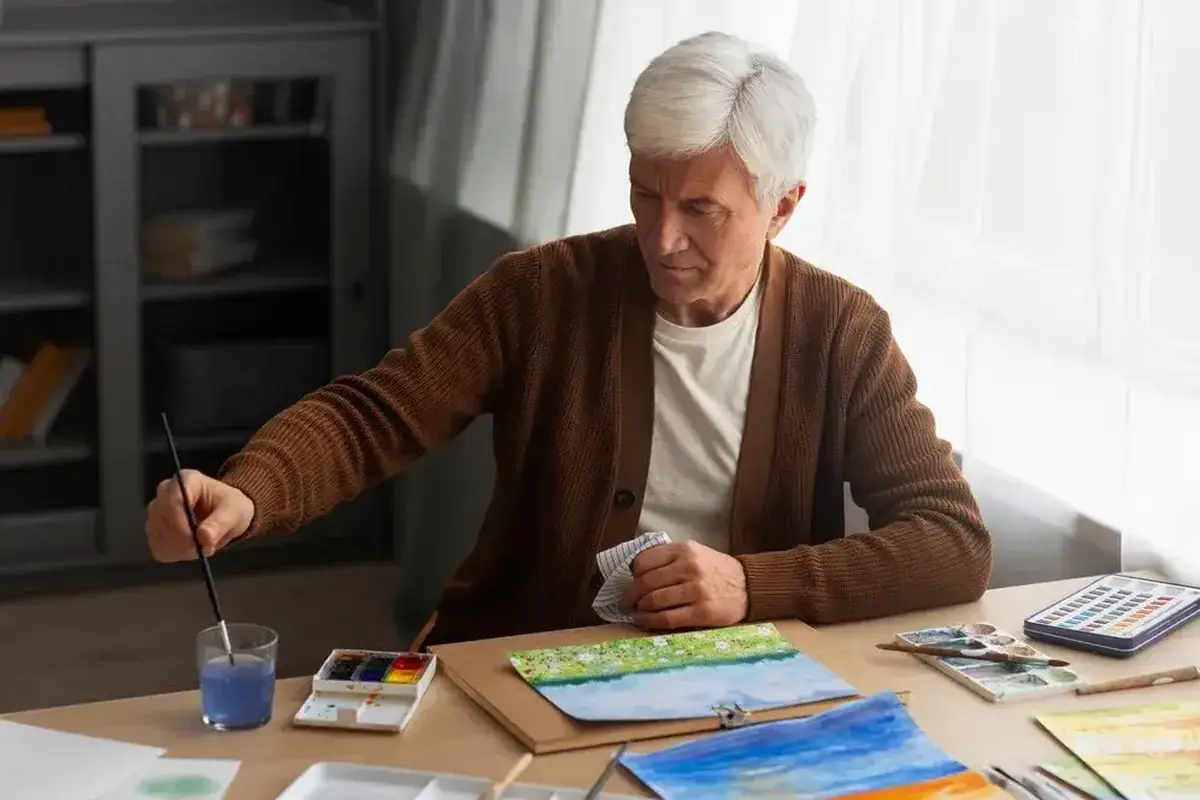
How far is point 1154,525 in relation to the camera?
6.41 ft

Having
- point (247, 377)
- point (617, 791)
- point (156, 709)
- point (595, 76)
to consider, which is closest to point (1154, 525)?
point (617, 791)

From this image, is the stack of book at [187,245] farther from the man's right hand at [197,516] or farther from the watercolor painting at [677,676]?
the watercolor painting at [677,676]

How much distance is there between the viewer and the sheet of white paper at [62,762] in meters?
1.41

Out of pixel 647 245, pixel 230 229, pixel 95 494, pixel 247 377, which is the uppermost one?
pixel 647 245

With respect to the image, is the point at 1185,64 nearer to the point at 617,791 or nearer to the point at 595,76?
the point at 617,791

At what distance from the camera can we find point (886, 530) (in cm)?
190

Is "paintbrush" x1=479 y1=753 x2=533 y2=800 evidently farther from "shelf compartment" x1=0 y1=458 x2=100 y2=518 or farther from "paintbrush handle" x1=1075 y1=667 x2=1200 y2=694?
"shelf compartment" x1=0 y1=458 x2=100 y2=518

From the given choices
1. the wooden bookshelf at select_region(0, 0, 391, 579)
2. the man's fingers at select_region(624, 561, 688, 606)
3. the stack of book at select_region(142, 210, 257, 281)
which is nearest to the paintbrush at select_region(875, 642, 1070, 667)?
the man's fingers at select_region(624, 561, 688, 606)

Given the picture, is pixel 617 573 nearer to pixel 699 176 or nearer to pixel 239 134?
pixel 699 176

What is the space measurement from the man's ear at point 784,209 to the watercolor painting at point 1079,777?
2.50 feet

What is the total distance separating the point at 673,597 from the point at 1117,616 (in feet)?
1.49

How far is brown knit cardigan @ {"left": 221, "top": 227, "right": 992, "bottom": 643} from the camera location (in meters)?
2.01

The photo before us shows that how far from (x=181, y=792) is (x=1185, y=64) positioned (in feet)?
4.06

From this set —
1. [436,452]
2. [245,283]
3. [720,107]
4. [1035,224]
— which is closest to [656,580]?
[720,107]
